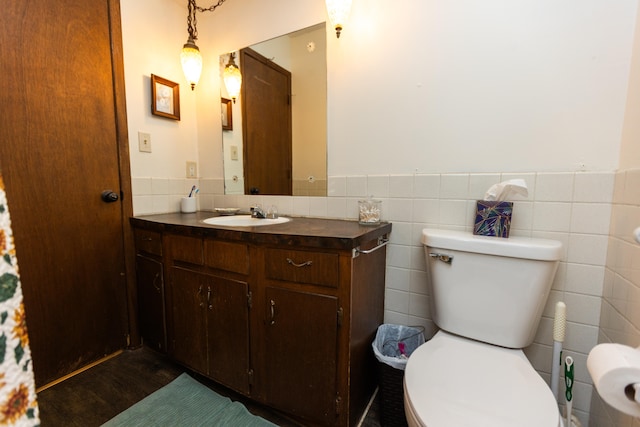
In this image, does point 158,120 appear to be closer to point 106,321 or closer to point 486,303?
point 106,321

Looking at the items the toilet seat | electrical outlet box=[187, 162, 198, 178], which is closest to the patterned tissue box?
the toilet seat

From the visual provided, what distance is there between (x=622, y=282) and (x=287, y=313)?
3.73 feet

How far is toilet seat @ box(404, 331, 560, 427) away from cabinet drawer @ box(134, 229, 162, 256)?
1.33m

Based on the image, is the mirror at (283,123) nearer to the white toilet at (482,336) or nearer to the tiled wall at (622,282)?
the white toilet at (482,336)

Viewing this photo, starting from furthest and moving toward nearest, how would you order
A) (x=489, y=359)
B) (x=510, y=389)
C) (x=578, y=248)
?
(x=578, y=248)
(x=489, y=359)
(x=510, y=389)

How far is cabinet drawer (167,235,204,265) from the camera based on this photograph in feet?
4.22

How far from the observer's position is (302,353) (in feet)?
3.51

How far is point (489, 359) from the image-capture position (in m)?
0.92

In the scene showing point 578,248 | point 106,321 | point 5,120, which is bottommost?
point 106,321

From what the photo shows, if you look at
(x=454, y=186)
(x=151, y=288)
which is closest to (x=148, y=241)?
(x=151, y=288)

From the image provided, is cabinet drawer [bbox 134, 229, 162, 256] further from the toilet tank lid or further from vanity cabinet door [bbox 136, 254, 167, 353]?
the toilet tank lid

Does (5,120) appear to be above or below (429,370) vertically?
above

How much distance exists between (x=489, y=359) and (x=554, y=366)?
0.86 ft

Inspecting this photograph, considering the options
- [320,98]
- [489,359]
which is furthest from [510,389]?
[320,98]
